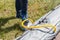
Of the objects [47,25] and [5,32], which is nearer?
[47,25]

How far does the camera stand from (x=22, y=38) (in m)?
4.18

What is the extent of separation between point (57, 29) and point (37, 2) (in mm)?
1607

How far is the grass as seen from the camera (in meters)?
4.78

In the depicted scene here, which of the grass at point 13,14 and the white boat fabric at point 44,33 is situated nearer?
the white boat fabric at point 44,33

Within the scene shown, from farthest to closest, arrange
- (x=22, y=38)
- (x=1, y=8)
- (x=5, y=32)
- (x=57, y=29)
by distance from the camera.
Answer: (x=1, y=8)
(x=5, y=32)
(x=57, y=29)
(x=22, y=38)

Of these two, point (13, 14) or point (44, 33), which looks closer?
point (44, 33)

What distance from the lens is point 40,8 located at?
18.7ft

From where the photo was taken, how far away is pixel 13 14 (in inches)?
213

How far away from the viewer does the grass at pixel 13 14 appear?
4.78m

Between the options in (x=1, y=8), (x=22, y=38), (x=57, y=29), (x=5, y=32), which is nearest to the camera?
(x=22, y=38)

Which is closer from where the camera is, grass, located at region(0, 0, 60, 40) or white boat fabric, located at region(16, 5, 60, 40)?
white boat fabric, located at region(16, 5, 60, 40)

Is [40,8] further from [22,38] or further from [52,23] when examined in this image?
[22,38]

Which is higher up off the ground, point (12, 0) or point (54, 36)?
point (12, 0)

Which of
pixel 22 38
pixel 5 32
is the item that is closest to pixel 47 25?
pixel 22 38
